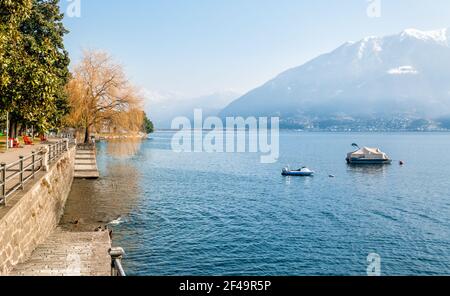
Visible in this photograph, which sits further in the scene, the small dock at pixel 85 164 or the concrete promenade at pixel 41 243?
the small dock at pixel 85 164

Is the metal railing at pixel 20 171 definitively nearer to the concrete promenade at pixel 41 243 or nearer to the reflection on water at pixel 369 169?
the concrete promenade at pixel 41 243

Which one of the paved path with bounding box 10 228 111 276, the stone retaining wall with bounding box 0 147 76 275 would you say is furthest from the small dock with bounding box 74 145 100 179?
the paved path with bounding box 10 228 111 276

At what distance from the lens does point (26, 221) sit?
14.2m

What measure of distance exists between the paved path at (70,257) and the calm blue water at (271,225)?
2406 mm

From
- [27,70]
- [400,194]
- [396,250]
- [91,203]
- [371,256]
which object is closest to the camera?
[27,70]

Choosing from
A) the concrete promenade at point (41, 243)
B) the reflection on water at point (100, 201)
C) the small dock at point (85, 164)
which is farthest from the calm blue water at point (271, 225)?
the concrete promenade at point (41, 243)

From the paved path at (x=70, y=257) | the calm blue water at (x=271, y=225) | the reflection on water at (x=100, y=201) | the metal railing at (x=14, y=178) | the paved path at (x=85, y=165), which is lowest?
the calm blue water at (x=271, y=225)

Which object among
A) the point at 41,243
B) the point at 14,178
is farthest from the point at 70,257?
the point at 14,178

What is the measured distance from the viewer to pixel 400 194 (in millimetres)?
45938

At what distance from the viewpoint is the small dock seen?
44.8 metres

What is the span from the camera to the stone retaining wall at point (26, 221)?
37.7 feet
